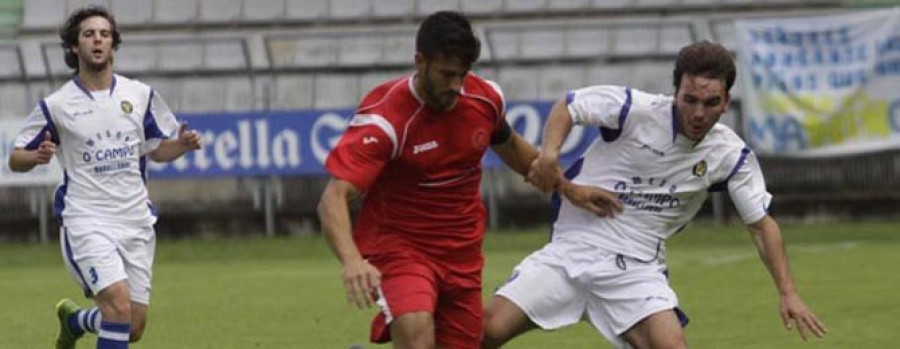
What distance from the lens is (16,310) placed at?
49.8ft

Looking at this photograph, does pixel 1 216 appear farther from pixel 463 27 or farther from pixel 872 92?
pixel 463 27

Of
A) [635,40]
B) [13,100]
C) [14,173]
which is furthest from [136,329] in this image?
[635,40]

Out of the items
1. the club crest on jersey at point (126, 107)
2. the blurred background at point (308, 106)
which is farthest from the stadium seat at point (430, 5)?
the club crest on jersey at point (126, 107)

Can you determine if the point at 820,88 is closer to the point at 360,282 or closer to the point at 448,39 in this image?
the point at 448,39

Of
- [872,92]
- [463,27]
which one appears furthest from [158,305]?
[872,92]

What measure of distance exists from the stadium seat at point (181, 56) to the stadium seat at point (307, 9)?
3685mm

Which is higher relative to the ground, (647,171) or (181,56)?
(647,171)

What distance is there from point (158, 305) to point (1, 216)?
8.44m

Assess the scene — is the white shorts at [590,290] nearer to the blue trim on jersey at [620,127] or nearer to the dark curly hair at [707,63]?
the blue trim on jersey at [620,127]

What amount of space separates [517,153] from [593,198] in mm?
450

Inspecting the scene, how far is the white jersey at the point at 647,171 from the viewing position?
880cm

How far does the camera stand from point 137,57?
2533 cm

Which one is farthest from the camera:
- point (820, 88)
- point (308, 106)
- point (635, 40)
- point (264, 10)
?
point (264, 10)

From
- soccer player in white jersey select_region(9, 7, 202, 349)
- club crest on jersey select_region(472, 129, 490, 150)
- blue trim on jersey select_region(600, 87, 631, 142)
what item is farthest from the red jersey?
soccer player in white jersey select_region(9, 7, 202, 349)
